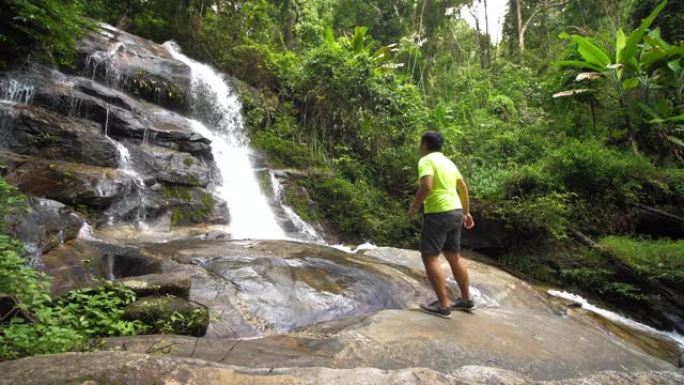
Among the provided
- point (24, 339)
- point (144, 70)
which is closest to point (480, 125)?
point (144, 70)

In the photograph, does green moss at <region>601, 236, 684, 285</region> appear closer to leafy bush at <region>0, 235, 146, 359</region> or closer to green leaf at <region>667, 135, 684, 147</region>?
green leaf at <region>667, 135, 684, 147</region>

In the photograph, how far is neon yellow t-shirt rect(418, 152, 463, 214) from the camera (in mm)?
3949

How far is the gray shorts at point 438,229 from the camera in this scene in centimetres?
394

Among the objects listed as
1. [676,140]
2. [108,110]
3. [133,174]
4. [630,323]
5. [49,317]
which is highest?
[676,140]

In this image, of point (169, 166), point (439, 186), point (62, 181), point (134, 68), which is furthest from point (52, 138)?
point (439, 186)

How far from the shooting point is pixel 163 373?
190 centimetres

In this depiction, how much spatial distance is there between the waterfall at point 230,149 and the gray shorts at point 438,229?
5.01 meters

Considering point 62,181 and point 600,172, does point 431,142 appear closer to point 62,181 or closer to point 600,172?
point 62,181

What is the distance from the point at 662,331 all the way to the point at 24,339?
7991mm

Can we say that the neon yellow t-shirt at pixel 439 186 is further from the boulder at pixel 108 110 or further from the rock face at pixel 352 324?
the boulder at pixel 108 110

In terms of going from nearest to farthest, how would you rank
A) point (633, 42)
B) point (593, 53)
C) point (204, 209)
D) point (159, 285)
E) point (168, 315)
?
point (168, 315) < point (159, 285) < point (204, 209) < point (633, 42) < point (593, 53)

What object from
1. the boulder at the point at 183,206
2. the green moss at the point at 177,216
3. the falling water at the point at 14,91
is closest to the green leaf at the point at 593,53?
the boulder at the point at 183,206

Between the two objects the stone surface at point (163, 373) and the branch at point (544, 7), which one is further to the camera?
the branch at point (544, 7)

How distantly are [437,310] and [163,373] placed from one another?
274cm
